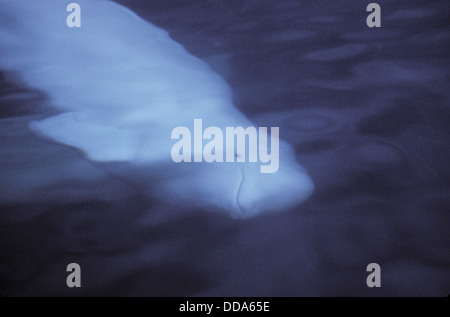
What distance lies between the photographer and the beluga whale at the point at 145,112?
705 mm

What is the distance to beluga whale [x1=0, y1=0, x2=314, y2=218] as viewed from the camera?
0.71 metres

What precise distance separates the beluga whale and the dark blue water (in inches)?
1.1

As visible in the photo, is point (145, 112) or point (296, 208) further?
point (145, 112)

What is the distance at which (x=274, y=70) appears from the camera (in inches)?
38.2

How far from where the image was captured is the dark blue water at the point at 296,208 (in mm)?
578

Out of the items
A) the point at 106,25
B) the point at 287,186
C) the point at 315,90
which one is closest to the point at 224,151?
the point at 287,186

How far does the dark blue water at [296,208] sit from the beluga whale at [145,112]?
27mm

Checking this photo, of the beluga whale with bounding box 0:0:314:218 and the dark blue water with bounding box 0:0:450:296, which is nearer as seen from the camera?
the dark blue water with bounding box 0:0:450:296

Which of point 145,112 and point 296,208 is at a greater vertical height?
point 145,112

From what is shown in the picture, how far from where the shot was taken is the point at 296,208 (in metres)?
0.67

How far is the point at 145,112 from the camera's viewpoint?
2.85 feet

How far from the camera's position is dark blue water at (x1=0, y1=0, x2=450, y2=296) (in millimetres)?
578

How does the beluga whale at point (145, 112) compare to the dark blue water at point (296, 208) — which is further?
the beluga whale at point (145, 112)

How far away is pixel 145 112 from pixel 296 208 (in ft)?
1.12
